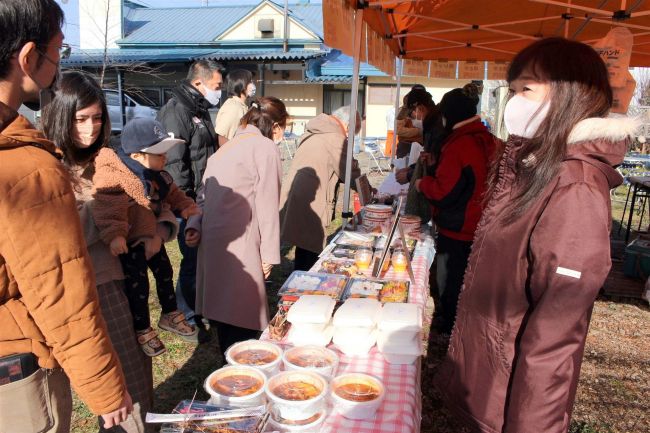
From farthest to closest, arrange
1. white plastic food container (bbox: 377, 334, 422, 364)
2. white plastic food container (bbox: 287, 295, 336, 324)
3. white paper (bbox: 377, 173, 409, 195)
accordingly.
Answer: white paper (bbox: 377, 173, 409, 195)
white plastic food container (bbox: 287, 295, 336, 324)
white plastic food container (bbox: 377, 334, 422, 364)

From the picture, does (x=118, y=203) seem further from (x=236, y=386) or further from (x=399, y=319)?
(x=399, y=319)

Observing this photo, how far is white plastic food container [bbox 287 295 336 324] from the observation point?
1804 mm

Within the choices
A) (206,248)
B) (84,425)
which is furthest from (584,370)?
(84,425)

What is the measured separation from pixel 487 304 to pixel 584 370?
2.77 metres

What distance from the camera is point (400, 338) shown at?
1.73m

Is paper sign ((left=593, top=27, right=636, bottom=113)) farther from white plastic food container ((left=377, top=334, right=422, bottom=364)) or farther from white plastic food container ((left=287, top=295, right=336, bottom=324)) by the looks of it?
white plastic food container ((left=287, top=295, right=336, bottom=324))

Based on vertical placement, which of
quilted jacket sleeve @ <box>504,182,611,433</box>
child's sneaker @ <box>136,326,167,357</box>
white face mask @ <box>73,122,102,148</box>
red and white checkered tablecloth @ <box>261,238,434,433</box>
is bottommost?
child's sneaker @ <box>136,326,167,357</box>

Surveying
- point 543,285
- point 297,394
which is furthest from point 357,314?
point 543,285

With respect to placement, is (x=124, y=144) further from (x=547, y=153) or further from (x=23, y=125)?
(x=547, y=153)

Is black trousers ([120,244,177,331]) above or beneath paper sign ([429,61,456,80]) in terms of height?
beneath

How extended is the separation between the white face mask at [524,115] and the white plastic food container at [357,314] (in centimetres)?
84

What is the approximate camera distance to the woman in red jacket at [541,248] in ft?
4.08

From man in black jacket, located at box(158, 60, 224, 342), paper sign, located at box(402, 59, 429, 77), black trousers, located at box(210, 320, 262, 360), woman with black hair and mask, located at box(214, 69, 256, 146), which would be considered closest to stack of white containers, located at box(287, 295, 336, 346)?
black trousers, located at box(210, 320, 262, 360)

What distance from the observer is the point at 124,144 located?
2447 millimetres
